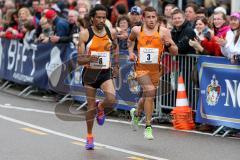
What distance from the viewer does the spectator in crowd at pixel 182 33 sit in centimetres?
1388

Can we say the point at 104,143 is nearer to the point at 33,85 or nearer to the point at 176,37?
the point at 176,37

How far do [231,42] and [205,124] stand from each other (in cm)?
161

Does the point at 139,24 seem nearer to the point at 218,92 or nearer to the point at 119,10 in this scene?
the point at 218,92

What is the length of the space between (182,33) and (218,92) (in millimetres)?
1616

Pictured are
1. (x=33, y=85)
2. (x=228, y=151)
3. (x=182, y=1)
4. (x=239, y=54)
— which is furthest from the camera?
(x=182, y=1)

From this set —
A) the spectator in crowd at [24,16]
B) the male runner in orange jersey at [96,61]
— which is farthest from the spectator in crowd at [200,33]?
the spectator in crowd at [24,16]

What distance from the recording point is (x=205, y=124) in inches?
528

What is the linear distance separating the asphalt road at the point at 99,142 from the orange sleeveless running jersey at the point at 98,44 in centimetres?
149

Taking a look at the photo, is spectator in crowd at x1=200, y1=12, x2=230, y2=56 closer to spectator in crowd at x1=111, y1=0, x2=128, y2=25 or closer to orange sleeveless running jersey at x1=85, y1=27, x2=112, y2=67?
orange sleeveless running jersey at x1=85, y1=27, x2=112, y2=67

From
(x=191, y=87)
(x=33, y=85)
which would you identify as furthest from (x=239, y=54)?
(x=33, y=85)

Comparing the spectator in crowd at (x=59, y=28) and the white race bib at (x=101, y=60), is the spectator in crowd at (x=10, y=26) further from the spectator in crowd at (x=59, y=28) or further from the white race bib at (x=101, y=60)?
the white race bib at (x=101, y=60)

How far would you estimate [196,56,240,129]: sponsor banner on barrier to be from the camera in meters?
12.7

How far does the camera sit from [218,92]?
13.1 m

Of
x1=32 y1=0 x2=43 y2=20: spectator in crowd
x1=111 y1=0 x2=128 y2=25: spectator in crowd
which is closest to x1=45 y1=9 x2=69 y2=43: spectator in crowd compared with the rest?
x1=111 y1=0 x2=128 y2=25: spectator in crowd
